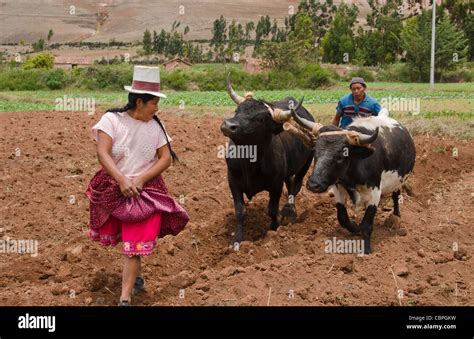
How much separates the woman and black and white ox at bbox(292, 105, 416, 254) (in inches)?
75.7

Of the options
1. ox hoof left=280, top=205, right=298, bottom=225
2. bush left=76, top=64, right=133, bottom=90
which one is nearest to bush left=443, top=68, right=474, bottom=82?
bush left=76, top=64, right=133, bottom=90

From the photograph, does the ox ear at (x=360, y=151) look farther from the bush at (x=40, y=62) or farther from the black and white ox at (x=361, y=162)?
the bush at (x=40, y=62)

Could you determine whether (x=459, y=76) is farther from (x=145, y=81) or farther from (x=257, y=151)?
(x=145, y=81)

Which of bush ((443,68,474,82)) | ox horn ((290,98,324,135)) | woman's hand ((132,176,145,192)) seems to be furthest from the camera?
bush ((443,68,474,82))

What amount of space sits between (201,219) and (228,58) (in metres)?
72.9

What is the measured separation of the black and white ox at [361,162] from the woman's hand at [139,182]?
6.77 ft

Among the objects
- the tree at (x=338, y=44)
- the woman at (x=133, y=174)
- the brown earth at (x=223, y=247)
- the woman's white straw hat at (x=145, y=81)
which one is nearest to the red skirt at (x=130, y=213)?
the woman at (x=133, y=174)

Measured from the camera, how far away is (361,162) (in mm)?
7625

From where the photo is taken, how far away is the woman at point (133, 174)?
5656 millimetres

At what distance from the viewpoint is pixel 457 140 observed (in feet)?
48.1

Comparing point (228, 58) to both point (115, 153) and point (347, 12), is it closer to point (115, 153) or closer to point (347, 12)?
point (347, 12)

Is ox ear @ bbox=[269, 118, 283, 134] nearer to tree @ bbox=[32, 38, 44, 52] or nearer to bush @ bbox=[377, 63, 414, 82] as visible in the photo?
bush @ bbox=[377, 63, 414, 82]

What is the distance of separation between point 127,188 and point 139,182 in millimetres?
168

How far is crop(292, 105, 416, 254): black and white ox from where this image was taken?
7.27 m
